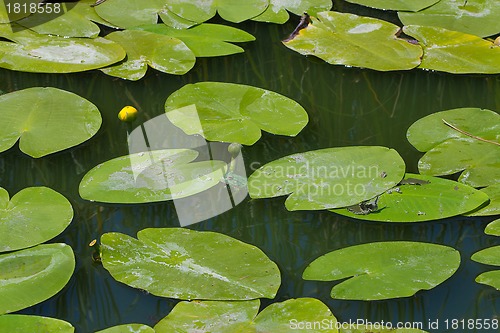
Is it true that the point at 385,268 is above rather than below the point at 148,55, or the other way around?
below

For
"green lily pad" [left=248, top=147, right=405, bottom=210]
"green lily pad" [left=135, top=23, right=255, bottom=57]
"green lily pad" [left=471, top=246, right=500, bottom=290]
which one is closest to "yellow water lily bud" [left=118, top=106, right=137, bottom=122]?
"green lily pad" [left=248, top=147, right=405, bottom=210]

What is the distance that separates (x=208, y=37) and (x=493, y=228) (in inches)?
48.3

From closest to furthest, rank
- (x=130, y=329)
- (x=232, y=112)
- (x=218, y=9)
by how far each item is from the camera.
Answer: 1. (x=130, y=329)
2. (x=232, y=112)
3. (x=218, y=9)

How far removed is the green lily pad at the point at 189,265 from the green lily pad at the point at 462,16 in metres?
1.32

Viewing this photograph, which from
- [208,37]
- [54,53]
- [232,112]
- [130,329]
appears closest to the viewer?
[130,329]

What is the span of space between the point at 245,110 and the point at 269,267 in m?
0.63

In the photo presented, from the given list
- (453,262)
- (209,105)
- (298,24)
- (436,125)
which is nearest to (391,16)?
(298,24)

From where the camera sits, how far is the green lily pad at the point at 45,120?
195cm

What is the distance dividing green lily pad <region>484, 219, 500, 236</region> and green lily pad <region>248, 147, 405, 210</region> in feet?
0.85

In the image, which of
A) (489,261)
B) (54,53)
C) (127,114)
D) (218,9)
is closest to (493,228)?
(489,261)

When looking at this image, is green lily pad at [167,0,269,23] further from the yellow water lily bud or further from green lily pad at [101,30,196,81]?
the yellow water lily bud

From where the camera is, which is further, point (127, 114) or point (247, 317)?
point (127, 114)

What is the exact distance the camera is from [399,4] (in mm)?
2600

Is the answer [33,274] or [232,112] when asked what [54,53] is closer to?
[232,112]
